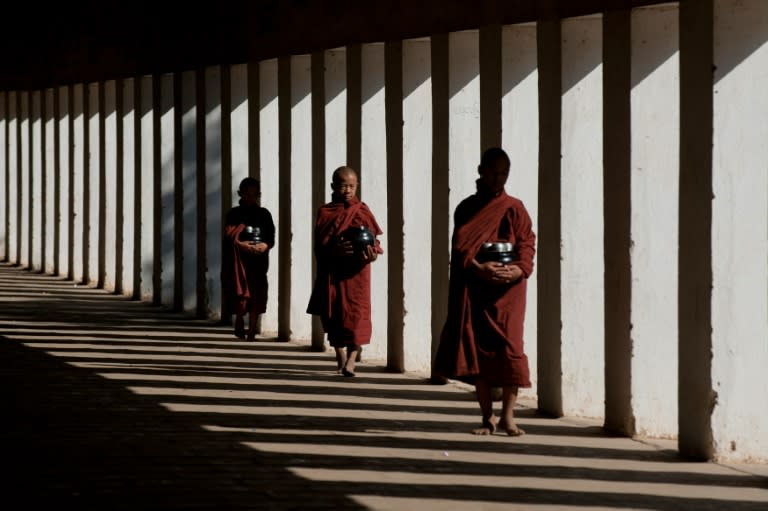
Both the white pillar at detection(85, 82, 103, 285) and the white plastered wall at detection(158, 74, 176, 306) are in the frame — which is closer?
the white plastered wall at detection(158, 74, 176, 306)

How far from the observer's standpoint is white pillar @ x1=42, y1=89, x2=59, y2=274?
2607 cm

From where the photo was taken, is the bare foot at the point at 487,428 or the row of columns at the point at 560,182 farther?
the bare foot at the point at 487,428

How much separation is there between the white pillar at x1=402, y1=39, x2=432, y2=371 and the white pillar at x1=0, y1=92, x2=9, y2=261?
16114 millimetres

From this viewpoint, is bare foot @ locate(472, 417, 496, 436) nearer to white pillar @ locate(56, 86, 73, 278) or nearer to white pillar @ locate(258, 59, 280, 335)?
white pillar @ locate(258, 59, 280, 335)

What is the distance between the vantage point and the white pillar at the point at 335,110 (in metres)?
15.7

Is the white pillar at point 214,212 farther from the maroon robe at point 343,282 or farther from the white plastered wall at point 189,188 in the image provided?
the maroon robe at point 343,282

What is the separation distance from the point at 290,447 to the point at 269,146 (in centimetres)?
830

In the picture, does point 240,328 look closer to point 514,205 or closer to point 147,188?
point 147,188

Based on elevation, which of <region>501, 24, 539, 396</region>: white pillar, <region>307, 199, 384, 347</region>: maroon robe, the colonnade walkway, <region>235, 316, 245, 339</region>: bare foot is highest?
<region>501, 24, 539, 396</region>: white pillar

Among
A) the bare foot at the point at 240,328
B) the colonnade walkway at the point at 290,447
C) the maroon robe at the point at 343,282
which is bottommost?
the colonnade walkway at the point at 290,447

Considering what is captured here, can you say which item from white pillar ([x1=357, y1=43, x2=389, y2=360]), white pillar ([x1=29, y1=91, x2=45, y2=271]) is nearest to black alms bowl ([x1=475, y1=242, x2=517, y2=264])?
white pillar ([x1=357, y1=43, x2=389, y2=360])

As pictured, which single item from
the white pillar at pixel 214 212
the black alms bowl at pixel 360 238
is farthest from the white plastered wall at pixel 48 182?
the black alms bowl at pixel 360 238

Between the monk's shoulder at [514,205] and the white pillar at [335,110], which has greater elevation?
the white pillar at [335,110]

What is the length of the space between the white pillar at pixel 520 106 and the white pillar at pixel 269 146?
5.38 m
